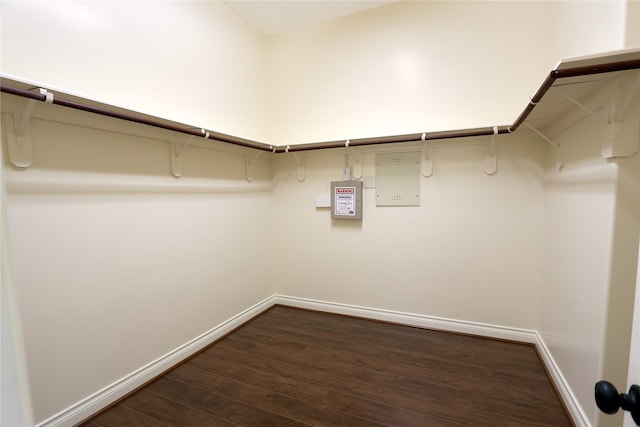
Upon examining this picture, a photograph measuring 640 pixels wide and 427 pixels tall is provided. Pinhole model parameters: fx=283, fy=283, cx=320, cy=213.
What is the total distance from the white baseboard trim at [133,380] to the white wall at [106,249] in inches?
1.5

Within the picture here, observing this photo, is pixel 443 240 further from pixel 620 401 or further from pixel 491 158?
pixel 620 401

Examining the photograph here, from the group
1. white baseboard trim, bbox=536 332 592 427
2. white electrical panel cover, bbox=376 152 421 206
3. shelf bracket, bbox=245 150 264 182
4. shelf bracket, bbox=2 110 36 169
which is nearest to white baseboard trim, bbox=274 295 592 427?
white baseboard trim, bbox=536 332 592 427

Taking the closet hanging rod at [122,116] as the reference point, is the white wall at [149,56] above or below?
above

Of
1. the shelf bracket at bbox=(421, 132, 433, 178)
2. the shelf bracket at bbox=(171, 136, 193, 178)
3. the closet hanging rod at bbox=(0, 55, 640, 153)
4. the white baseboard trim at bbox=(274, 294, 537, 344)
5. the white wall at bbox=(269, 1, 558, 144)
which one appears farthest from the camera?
the shelf bracket at bbox=(421, 132, 433, 178)

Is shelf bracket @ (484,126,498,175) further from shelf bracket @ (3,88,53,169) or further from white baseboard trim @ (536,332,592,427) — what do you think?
shelf bracket @ (3,88,53,169)

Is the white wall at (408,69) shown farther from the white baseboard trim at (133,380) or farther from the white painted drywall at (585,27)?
the white baseboard trim at (133,380)

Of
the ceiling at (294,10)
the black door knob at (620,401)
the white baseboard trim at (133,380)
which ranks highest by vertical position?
the ceiling at (294,10)

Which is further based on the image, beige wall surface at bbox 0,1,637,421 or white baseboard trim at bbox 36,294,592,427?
white baseboard trim at bbox 36,294,592,427

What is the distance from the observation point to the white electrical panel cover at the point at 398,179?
2.51 metres

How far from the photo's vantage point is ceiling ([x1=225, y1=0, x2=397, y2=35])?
2479 millimetres

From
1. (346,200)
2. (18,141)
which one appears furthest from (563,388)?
(18,141)

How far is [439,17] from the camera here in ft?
7.63

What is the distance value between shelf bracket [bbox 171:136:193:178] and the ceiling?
4.60ft

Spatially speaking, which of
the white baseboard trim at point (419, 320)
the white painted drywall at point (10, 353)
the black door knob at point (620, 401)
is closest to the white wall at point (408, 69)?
the white baseboard trim at point (419, 320)
